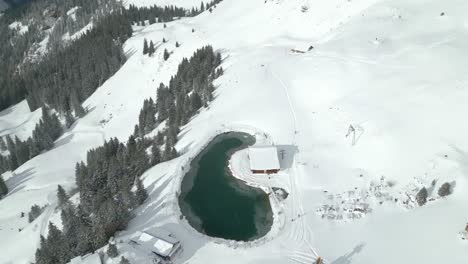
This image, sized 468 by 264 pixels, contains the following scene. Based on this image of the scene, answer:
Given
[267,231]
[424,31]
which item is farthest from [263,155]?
[424,31]

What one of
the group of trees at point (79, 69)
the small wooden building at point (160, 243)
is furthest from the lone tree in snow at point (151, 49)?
the small wooden building at point (160, 243)

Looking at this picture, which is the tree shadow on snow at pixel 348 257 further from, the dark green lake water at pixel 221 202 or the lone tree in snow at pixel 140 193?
the lone tree in snow at pixel 140 193

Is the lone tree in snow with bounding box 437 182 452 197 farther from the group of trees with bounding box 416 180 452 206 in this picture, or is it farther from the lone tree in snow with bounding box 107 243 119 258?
the lone tree in snow with bounding box 107 243 119 258

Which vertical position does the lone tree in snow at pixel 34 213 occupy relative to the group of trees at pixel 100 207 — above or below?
below

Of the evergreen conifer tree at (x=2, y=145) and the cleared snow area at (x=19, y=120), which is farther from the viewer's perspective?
the cleared snow area at (x=19, y=120)

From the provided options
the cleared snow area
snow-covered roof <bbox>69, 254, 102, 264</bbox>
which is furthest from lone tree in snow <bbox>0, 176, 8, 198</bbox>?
snow-covered roof <bbox>69, 254, 102, 264</bbox>

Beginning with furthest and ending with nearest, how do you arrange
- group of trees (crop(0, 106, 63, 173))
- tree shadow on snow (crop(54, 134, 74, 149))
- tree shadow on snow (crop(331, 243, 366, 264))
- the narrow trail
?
tree shadow on snow (crop(54, 134, 74, 149)) < group of trees (crop(0, 106, 63, 173)) < the narrow trail < tree shadow on snow (crop(331, 243, 366, 264))
